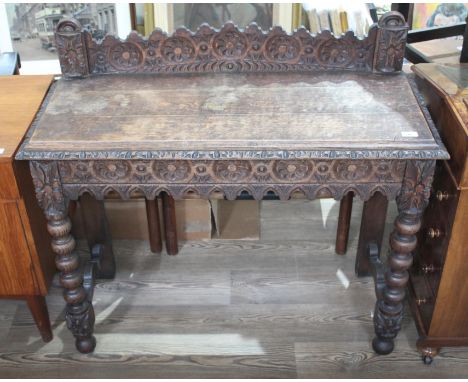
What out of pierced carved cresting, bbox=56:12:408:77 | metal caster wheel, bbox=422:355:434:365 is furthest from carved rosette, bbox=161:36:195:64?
metal caster wheel, bbox=422:355:434:365

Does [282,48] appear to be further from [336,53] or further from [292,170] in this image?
[292,170]

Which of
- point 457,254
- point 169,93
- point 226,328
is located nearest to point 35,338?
point 226,328

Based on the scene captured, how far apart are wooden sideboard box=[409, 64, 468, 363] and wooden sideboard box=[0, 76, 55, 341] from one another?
111 cm

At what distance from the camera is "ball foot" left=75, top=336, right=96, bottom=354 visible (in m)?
1.83

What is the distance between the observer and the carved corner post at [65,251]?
1.49 metres

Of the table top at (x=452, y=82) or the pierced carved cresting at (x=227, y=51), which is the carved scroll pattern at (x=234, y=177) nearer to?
the table top at (x=452, y=82)

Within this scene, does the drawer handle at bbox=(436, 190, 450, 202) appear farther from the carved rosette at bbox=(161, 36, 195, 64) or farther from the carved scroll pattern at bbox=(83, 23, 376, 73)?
the carved rosette at bbox=(161, 36, 195, 64)

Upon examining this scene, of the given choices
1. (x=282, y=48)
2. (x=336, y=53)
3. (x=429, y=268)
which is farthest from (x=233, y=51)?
(x=429, y=268)

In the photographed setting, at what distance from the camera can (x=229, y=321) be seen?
197cm

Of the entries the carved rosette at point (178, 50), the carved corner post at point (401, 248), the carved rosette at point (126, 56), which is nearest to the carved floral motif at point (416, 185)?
the carved corner post at point (401, 248)

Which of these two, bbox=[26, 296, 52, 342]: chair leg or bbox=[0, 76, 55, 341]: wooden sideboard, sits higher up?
bbox=[0, 76, 55, 341]: wooden sideboard

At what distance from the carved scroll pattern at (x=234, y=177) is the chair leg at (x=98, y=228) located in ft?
1.44

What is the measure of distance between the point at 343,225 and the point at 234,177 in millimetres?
805

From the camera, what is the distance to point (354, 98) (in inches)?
63.5
